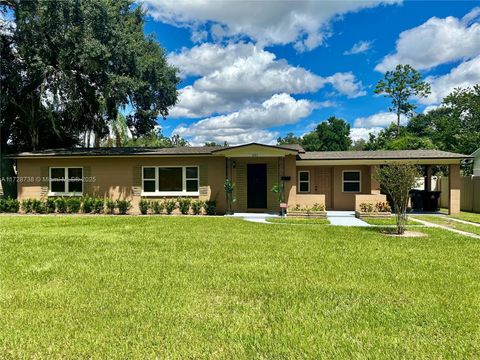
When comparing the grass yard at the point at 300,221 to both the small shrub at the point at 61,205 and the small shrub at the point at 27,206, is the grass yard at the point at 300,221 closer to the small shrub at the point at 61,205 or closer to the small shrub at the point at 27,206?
the small shrub at the point at 61,205

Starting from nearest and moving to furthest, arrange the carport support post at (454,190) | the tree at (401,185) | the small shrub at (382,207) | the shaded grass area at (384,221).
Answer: the tree at (401,185) < the shaded grass area at (384,221) < the small shrub at (382,207) < the carport support post at (454,190)

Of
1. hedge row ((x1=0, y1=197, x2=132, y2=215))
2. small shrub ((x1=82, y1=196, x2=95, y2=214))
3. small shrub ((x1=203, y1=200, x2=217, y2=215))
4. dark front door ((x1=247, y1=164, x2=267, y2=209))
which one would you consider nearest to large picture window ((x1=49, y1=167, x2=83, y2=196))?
hedge row ((x1=0, y1=197, x2=132, y2=215))

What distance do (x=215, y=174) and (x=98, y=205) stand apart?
5.58 m

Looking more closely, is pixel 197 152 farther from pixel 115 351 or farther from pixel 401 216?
pixel 115 351

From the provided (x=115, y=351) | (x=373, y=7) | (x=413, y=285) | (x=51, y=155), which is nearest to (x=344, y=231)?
(x=413, y=285)

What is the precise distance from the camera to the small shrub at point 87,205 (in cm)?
1617

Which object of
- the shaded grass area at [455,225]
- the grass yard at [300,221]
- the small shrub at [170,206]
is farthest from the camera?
the small shrub at [170,206]

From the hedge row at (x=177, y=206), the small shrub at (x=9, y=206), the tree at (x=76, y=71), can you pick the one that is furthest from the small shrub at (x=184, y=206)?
the small shrub at (x=9, y=206)

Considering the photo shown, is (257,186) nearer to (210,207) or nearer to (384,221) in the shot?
(210,207)

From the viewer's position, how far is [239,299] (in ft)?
15.1

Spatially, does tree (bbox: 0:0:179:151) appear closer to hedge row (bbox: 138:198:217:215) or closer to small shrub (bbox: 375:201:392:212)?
hedge row (bbox: 138:198:217:215)

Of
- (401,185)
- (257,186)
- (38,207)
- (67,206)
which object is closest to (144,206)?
(67,206)

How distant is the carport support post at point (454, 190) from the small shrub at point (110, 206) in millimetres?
15035

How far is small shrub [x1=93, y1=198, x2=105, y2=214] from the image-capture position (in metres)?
16.2
